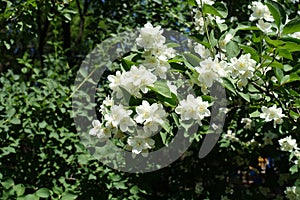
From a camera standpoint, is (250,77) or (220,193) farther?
(220,193)

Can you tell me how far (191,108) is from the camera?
3.90ft

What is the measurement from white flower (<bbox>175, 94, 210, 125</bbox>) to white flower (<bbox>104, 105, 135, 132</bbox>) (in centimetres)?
16

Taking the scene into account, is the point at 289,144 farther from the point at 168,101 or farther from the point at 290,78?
the point at 168,101

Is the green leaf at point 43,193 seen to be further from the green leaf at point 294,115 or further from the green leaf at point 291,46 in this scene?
the green leaf at point 291,46

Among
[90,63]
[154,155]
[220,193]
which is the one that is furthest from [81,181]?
[90,63]

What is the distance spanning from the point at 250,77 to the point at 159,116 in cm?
42

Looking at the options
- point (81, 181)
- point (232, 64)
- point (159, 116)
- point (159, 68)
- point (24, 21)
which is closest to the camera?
point (159, 116)

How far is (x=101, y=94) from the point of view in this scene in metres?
2.55

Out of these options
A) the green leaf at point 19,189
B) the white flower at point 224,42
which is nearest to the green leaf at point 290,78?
the white flower at point 224,42

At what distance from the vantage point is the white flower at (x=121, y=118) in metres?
1.12

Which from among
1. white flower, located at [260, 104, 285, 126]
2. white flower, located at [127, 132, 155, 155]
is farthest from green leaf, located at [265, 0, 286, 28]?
white flower, located at [127, 132, 155, 155]

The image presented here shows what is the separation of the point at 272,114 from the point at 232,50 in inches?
12.0

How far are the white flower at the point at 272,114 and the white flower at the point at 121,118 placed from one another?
2.17 ft

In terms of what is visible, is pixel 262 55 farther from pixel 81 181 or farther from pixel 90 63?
pixel 90 63
